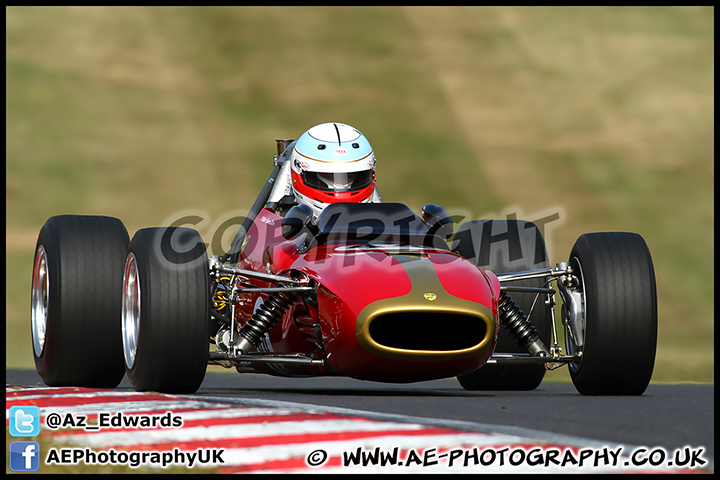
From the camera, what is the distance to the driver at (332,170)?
1104 cm

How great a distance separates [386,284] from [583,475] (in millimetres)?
A: 3178

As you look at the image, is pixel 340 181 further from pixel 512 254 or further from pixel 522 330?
pixel 522 330

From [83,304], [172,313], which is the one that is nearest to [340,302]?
[172,313]

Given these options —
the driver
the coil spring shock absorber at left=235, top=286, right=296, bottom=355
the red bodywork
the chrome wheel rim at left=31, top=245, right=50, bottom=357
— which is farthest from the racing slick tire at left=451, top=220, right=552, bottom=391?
the chrome wheel rim at left=31, top=245, right=50, bottom=357

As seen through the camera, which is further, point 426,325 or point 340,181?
point 340,181

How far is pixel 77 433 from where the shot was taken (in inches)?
260

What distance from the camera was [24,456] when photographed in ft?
19.4

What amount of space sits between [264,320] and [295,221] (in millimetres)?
891

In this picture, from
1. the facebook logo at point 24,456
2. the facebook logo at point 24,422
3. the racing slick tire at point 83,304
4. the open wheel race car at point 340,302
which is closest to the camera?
the facebook logo at point 24,456

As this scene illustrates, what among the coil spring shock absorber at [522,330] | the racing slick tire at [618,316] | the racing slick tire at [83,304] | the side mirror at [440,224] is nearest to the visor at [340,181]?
the side mirror at [440,224]

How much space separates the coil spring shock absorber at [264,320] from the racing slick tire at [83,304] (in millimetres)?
1700

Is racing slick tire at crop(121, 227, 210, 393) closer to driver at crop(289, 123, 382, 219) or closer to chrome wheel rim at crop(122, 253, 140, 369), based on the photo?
chrome wheel rim at crop(122, 253, 140, 369)

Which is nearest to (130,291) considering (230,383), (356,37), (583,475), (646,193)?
(230,383)

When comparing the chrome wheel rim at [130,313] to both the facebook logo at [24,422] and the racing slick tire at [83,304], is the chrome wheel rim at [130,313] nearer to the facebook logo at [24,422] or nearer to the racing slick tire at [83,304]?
the racing slick tire at [83,304]
